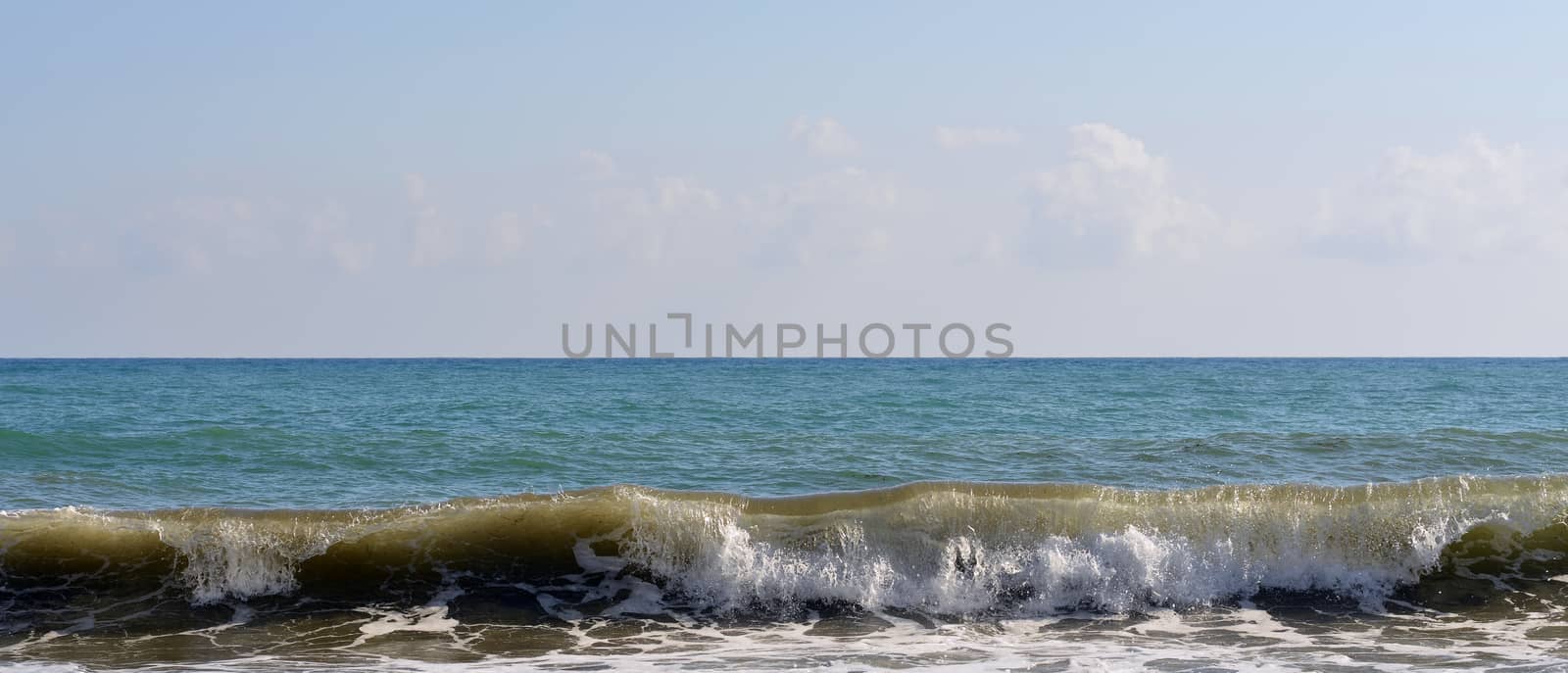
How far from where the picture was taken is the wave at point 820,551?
9461mm

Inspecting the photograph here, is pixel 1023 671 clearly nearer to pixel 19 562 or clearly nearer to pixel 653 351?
pixel 19 562

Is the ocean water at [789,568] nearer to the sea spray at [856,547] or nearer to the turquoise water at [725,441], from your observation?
the sea spray at [856,547]

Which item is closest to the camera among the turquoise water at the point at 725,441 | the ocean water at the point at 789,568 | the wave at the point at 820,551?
the ocean water at the point at 789,568

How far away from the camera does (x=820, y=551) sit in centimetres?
979

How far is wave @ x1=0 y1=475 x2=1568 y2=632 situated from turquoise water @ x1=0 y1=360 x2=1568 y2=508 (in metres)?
2.10

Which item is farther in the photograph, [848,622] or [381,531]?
[381,531]

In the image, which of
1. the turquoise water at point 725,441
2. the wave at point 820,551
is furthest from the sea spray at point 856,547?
the turquoise water at point 725,441

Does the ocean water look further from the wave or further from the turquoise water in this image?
the turquoise water

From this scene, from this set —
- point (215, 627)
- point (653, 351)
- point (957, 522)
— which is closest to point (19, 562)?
point (215, 627)

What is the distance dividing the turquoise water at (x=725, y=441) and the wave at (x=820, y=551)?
6.89 feet

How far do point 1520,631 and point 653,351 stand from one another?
1466 inches

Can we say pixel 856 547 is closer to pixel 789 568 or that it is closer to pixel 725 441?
pixel 789 568

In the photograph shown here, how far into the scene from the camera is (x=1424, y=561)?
985 cm

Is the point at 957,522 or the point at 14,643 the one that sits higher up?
the point at 957,522
